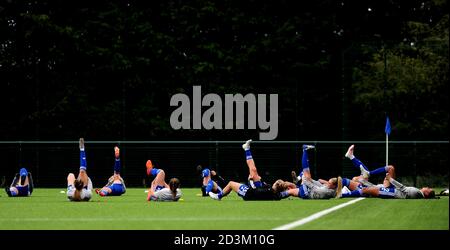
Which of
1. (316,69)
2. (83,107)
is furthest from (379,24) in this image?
(83,107)

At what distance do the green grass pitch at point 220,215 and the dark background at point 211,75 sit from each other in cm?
1524

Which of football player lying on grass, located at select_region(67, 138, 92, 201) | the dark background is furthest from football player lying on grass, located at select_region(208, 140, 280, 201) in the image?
the dark background

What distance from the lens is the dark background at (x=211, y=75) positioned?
129 ft

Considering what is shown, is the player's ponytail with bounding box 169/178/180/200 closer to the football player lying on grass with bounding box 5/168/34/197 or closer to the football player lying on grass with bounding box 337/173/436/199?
the football player lying on grass with bounding box 337/173/436/199

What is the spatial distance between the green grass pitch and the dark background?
15.2m

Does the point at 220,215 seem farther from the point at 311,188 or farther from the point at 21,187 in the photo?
the point at 21,187

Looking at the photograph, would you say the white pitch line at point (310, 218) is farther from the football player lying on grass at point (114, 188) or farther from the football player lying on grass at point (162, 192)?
the football player lying on grass at point (114, 188)

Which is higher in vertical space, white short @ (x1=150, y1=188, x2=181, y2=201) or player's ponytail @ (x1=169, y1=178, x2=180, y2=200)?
player's ponytail @ (x1=169, y1=178, x2=180, y2=200)

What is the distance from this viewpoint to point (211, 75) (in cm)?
4391

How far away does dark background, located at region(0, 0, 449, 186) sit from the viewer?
3925 cm

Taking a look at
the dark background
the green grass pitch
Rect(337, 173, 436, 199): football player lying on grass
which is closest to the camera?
the green grass pitch

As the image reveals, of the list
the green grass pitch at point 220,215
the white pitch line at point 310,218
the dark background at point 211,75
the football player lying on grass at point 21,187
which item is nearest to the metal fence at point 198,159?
the dark background at point 211,75

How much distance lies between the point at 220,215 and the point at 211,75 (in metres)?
25.9
